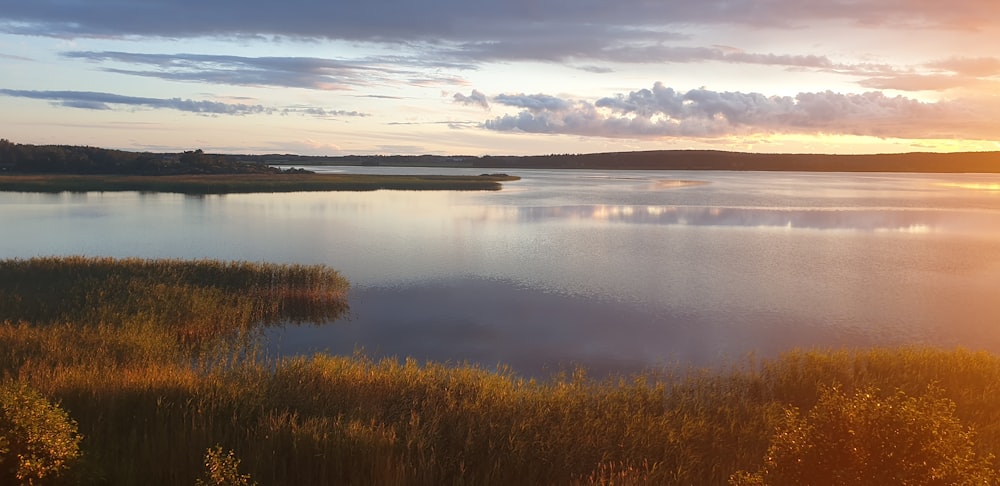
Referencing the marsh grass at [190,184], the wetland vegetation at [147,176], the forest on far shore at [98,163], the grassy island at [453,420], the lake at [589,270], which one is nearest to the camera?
the grassy island at [453,420]

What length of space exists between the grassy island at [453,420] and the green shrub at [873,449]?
14 mm

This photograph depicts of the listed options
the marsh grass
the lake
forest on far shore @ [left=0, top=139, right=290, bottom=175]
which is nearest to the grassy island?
the lake

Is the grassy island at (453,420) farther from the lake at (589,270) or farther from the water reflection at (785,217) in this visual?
the water reflection at (785,217)

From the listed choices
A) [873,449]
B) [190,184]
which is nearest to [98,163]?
[190,184]

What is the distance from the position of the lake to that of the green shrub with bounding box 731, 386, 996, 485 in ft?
30.7

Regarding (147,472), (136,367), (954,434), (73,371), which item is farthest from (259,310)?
(954,434)

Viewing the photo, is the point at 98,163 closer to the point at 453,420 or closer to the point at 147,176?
the point at 147,176

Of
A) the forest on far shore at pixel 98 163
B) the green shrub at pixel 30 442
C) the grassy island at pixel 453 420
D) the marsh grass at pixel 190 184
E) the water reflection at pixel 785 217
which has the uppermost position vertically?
the forest on far shore at pixel 98 163

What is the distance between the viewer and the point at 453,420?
29.8ft

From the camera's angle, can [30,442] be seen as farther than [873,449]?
Yes

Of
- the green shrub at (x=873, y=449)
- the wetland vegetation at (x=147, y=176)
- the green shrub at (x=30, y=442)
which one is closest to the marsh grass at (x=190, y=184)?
the wetland vegetation at (x=147, y=176)

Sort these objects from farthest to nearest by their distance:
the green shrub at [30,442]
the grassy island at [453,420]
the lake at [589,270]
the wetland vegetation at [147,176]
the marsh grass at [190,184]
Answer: the wetland vegetation at [147,176] < the marsh grass at [190,184] < the lake at [589,270] < the green shrub at [30,442] < the grassy island at [453,420]

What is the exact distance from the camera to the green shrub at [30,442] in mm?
5707

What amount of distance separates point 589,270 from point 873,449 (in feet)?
69.8
